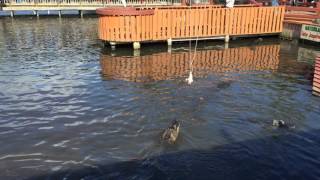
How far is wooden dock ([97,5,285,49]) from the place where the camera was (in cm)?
2215

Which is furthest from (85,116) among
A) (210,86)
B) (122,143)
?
(210,86)

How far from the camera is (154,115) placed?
11961 mm

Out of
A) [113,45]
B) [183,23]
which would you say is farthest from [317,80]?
[113,45]

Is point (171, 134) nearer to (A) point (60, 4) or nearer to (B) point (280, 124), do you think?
(B) point (280, 124)

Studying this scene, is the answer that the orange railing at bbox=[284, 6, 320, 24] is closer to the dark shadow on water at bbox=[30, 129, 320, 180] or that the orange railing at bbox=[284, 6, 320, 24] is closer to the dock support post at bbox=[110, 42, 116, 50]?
the dock support post at bbox=[110, 42, 116, 50]

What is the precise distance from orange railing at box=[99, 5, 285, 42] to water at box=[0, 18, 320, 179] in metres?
1.62

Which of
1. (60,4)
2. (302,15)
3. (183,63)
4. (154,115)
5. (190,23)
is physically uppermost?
(60,4)

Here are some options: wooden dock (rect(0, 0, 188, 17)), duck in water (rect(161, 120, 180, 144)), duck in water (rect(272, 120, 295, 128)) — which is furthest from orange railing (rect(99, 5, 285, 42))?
wooden dock (rect(0, 0, 188, 17))

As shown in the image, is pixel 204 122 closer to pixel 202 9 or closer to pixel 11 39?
pixel 202 9

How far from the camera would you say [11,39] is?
91.8 ft

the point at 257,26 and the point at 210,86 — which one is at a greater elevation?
the point at 257,26

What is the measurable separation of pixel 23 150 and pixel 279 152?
6.85 m

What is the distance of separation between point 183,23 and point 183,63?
5.27 meters

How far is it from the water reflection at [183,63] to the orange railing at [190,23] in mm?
1861
